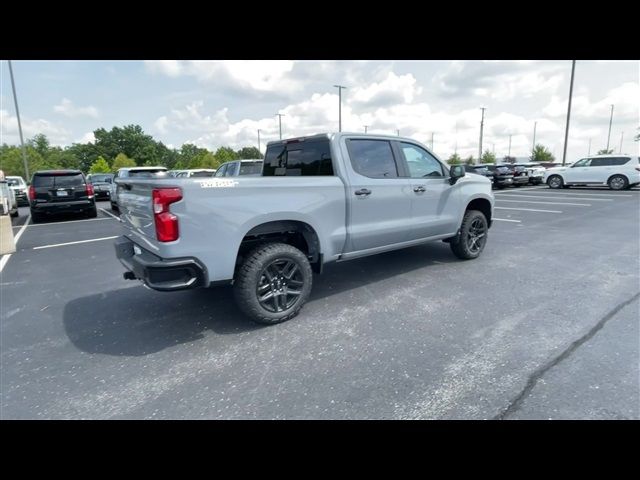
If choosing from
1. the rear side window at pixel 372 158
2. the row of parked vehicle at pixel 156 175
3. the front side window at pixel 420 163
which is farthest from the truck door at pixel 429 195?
the row of parked vehicle at pixel 156 175

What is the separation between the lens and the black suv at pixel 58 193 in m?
10.8

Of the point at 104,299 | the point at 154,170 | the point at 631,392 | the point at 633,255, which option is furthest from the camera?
the point at 154,170

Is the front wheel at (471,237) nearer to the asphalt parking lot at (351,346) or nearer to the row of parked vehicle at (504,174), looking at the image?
the asphalt parking lot at (351,346)

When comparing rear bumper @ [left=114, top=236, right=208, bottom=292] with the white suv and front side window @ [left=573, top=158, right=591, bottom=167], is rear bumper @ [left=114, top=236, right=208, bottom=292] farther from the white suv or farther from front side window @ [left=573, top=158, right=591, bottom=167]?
front side window @ [left=573, top=158, right=591, bottom=167]

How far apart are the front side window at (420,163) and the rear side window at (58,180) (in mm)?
11098

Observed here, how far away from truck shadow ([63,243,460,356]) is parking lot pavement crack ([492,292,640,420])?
2.28 meters

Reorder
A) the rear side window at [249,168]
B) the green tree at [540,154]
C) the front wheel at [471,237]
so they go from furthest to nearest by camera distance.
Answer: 1. the green tree at [540,154]
2. the rear side window at [249,168]
3. the front wheel at [471,237]

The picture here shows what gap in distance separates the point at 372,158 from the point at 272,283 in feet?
6.75

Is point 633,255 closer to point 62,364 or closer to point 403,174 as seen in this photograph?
point 403,174

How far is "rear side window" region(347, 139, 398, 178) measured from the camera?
4285mm
